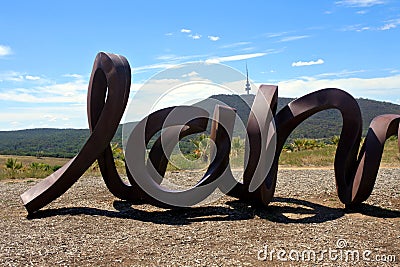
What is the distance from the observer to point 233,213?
11.3 m

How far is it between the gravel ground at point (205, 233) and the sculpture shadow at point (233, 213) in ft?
0.07

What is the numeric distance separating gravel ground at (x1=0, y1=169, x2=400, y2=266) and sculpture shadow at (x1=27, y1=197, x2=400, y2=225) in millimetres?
22

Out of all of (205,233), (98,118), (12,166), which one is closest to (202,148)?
(12,166)

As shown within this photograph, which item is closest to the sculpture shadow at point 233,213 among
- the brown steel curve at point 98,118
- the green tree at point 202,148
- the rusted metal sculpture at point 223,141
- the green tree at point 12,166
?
the rusted metal sculpture at point 223,141

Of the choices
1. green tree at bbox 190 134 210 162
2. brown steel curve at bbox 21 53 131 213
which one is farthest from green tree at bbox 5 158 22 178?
brown steel curve at bbox 21 53 131 213

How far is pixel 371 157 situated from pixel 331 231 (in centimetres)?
236

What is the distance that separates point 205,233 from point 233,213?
1.92 m

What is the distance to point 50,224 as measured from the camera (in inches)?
411

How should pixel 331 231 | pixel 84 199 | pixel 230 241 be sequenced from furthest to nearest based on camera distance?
pixel 84 199, pixel 331 231, pixel 230 241

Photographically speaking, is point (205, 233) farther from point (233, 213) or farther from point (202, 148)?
point (202, 148)

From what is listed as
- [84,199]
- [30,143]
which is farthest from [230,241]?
[30,143]

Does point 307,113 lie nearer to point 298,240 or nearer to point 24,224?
point 298,240

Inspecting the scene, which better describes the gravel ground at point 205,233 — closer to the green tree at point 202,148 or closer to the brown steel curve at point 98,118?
the brown steel curve at point 98,118

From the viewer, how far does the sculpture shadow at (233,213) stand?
10.8 m
